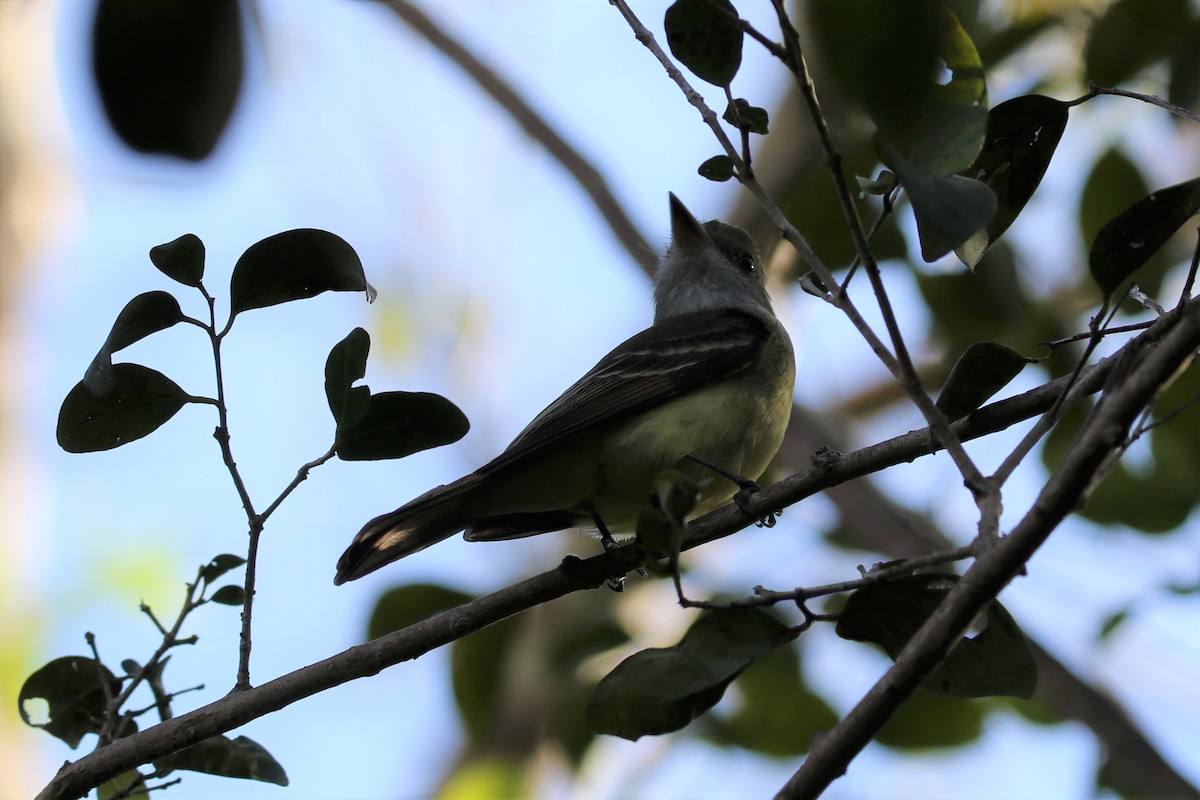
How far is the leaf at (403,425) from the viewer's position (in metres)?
2.89

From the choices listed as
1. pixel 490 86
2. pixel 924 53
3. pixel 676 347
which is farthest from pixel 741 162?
pixel 490 86

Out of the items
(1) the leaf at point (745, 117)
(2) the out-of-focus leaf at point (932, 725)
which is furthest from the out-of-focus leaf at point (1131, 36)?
(2) the out-of-focus leaf at point (932, 725)

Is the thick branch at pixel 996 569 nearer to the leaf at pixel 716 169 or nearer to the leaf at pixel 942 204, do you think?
the leaf at pixel 942 204

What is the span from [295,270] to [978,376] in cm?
158

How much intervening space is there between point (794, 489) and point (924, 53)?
1037 millimetres

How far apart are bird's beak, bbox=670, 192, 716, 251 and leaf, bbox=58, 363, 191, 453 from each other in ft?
10.8

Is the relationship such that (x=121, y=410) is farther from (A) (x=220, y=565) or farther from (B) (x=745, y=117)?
(B) (x=745, y=117)

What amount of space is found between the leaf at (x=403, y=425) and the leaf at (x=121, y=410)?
449 millimetres

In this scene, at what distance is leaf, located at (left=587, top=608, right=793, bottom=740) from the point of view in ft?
7.25

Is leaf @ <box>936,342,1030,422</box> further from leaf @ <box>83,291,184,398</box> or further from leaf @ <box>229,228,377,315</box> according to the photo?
leaf @ <box>83,291,184,398</box>

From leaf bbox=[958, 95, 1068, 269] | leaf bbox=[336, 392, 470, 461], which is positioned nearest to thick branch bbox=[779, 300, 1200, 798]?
leaf bbox=[958, 95, 1068, 269]

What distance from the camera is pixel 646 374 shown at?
427cm

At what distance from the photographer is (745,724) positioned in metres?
3.98

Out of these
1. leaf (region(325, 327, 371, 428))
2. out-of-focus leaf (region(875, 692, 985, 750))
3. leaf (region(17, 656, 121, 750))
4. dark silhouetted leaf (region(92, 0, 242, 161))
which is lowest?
out-of-focus leaf (region(875, 692, 985, 750))
